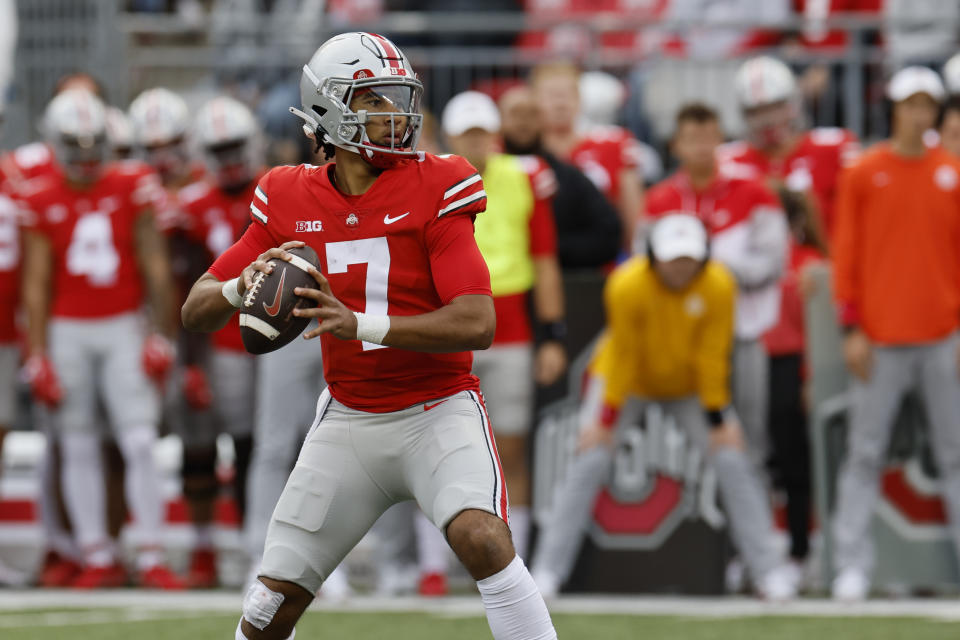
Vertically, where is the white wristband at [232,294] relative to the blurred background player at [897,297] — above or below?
above

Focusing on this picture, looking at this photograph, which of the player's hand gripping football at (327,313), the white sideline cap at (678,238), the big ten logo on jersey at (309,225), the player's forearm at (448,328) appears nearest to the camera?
the player's hand gripping football at (327,313)

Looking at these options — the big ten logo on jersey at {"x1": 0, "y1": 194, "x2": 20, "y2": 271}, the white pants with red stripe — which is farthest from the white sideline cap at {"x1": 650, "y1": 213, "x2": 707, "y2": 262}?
the big ten logo on jersey at {"x1": 0, "y1": 194, "x2": 20, "y2": 271}

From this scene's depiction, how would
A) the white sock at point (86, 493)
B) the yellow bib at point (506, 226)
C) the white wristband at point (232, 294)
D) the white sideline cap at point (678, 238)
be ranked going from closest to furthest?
1. the white wristband at point (232, 294)
2. the white sideline cap at point (678, 238)
3. the yellow bib at point (506, 226)
4. the white sock at point (86, 493)

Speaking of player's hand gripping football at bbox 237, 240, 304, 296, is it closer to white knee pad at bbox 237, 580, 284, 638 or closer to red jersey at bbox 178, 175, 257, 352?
white knee pad at bbox 237, 580, 284, 638

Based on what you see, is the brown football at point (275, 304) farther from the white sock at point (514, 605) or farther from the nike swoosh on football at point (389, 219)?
the white sock at point (514, 605)

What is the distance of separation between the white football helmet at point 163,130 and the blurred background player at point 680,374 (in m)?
2.71

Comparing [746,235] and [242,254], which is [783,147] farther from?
[242,254]

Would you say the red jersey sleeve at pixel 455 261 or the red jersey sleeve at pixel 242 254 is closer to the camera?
the red jersey sleeve at pixel 455 261

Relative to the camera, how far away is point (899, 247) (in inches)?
294

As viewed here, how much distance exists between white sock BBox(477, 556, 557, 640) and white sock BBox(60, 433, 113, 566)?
419 centimetres

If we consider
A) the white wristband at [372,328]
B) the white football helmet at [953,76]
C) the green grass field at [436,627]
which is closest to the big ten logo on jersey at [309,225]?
the white wristband at [372,328]

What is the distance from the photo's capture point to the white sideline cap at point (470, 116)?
24.9 ft

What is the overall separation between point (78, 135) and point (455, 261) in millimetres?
4217

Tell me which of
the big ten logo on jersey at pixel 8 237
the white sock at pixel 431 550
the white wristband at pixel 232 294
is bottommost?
the white sock at pixel 431 550
